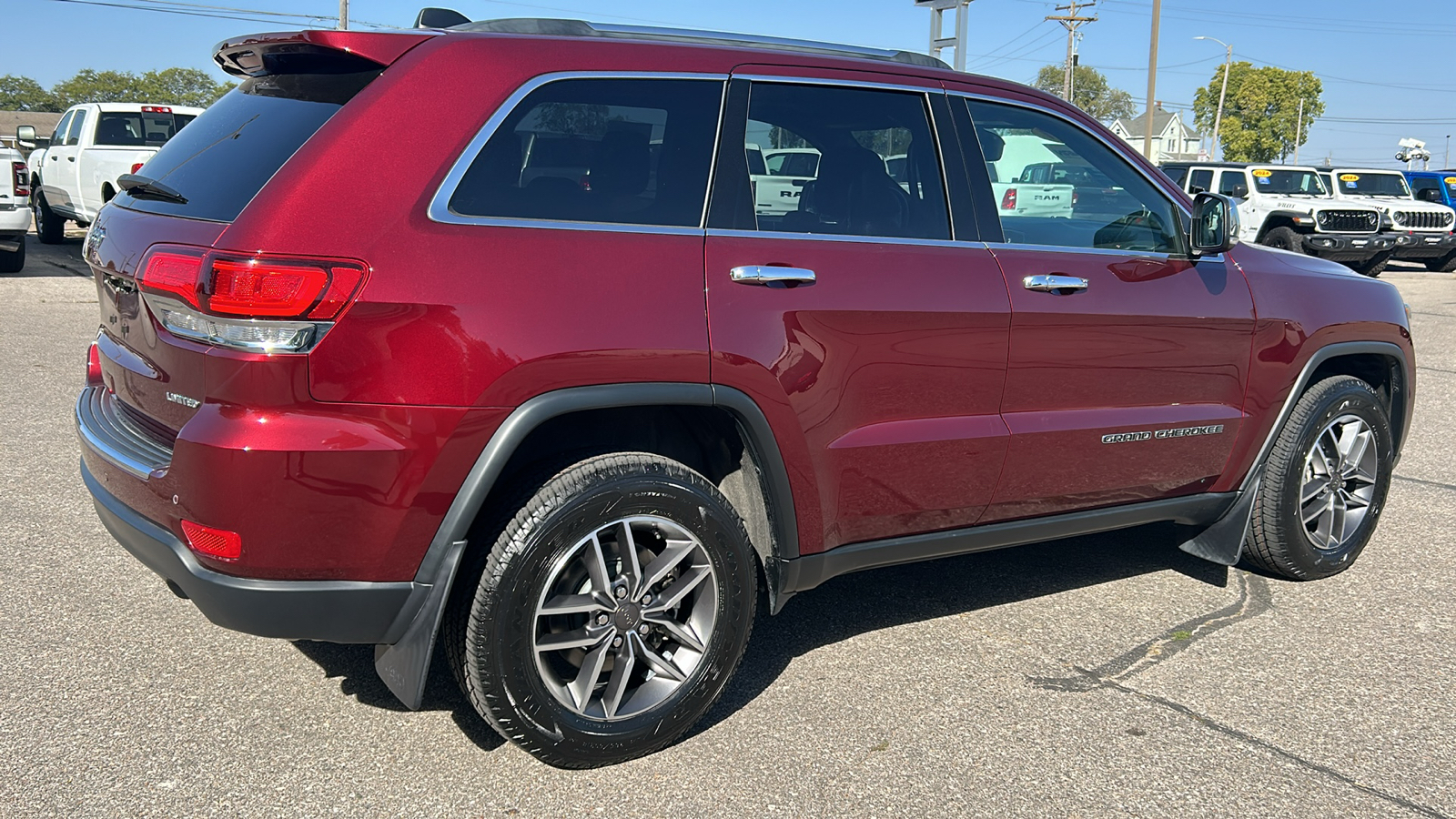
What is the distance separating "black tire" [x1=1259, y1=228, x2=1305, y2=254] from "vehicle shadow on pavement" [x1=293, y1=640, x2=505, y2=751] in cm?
1737

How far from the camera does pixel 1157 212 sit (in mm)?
4035

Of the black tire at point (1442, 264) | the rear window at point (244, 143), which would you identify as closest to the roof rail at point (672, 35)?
the rear window at point (244, 143)

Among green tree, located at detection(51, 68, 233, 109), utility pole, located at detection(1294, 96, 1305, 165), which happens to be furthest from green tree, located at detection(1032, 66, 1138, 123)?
green tree, located at detection(51, 68, 233, 109)

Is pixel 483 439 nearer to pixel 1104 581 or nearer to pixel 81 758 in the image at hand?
pixel 81 758

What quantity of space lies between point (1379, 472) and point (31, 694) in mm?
4832

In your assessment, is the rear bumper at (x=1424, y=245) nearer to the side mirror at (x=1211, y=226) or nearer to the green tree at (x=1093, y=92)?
the side mirror at (x=1211, y=226)

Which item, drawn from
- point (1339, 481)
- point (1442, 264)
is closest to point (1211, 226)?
point (1339, 481)

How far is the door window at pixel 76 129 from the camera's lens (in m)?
15.2

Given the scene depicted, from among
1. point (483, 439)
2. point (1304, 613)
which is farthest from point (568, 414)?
point (1304, 613)

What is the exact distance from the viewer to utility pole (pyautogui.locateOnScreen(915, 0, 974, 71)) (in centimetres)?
1194

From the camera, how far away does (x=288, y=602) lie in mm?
2631

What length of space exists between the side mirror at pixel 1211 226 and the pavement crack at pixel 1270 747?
1515mm

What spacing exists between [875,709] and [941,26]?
10.7 metres

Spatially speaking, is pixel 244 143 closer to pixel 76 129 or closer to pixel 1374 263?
pixel 76 129
